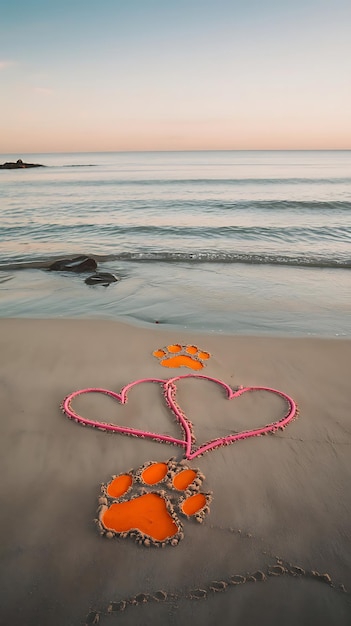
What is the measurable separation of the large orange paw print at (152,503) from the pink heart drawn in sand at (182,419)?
0.26 metres

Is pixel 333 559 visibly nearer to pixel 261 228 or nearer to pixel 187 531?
pixel 187 531

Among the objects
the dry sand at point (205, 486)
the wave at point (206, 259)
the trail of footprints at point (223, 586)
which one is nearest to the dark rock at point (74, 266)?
the wave at point (206, 259)

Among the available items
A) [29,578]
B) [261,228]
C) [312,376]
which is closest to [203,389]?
[312,376]

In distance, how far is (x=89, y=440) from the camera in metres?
3.27

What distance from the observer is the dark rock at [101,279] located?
26.1 ft

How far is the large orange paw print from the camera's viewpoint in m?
2.42

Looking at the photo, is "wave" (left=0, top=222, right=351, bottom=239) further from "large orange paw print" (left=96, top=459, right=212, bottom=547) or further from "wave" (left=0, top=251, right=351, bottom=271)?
"large orange paw print" (left=96, top=459, right=212, bottom=547)

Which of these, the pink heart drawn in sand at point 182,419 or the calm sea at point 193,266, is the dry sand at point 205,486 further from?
the calm sea at point 193,266

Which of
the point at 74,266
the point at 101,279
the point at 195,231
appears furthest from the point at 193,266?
the point at 195,231

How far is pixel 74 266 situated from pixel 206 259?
328 cm

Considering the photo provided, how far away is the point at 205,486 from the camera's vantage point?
279 centimetres

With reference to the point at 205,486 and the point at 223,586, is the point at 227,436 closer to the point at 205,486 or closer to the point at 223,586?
the point at 205,486

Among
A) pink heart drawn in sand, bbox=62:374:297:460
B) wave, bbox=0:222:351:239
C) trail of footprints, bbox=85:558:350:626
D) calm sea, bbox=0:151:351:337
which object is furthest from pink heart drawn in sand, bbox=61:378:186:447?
wave, bbox=0:222:351:239

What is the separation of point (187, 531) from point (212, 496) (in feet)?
1.10
